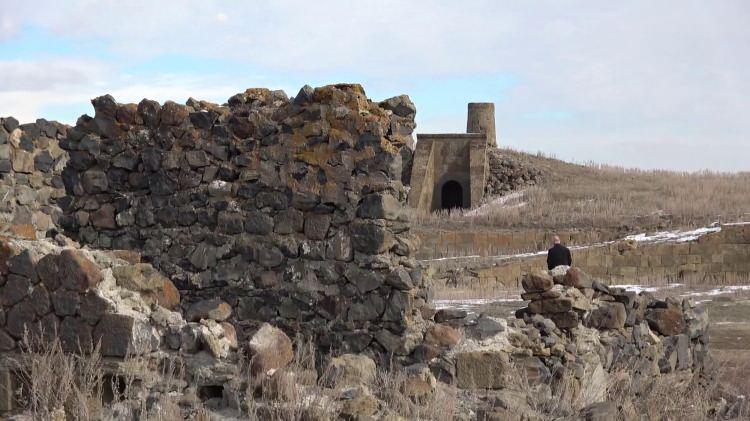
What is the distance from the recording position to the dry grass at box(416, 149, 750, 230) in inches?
923

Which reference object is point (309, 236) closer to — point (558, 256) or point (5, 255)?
point (5, 255)

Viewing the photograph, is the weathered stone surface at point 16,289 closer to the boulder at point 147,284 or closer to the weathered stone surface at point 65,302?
the weathered stone surface at point 65,302

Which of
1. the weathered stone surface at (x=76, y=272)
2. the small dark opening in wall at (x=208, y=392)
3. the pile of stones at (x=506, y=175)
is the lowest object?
the small dark opening in wall at (x=208, y=392)

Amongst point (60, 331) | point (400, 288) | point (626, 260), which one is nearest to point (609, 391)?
point (400, 288)

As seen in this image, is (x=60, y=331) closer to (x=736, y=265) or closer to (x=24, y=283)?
(x=24, y=283)

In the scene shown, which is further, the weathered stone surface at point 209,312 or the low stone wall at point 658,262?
the low stone wall at point 658,262

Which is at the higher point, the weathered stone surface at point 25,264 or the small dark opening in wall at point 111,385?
the weathered stone surface at point 25,264

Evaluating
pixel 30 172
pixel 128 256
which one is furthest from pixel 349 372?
pixel 30 172

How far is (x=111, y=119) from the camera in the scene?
8359 mm

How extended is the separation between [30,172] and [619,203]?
1741cm

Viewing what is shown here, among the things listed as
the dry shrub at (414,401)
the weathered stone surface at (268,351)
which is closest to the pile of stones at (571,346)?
the dry shrub at (414,401)

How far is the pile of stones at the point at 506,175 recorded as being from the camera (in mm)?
28922

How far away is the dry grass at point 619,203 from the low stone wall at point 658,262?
1479 mm

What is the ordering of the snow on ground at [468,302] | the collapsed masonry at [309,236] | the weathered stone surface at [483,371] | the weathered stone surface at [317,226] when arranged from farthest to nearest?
the snow on ground at [468,302]
the weathered stone surface at [317,226]
the collapsed masonry at [309,236]
the weathered stone surface at [483,371]
